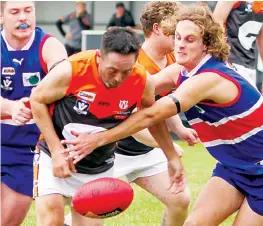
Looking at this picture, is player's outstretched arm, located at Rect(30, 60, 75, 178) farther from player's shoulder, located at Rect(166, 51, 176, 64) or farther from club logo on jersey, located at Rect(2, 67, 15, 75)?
player's shoulder, located at Rect(166, 51, 176, 64)

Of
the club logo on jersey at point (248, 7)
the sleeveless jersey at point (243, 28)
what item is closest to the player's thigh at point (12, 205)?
the sleeveless jersey at point (243, 28)

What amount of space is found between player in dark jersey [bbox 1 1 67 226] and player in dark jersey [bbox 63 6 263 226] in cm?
93

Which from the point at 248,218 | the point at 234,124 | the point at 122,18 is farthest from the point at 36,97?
the point at 122,18

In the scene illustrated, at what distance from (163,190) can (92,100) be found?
57.0 inches

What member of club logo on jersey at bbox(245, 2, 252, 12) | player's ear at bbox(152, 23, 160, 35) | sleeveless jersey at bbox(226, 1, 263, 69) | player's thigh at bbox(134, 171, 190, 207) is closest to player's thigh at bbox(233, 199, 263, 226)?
player's thigh at bbox(134, 171, 190, 207)

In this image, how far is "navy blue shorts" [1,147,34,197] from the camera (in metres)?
6.36

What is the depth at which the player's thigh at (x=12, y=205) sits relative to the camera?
20.8 feet

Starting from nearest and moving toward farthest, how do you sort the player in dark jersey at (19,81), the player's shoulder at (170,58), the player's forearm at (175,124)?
the player in dark jersey at (19,81) < the player's forearm at (175,124) < the player's shoulder at (170,58)

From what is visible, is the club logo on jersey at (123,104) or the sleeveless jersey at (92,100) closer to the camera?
the sleeveless jersey at (92,100)

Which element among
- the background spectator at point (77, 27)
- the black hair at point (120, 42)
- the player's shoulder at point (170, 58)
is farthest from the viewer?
the background spectator at point (77, 27)

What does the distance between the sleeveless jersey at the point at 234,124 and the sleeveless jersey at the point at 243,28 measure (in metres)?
3.30

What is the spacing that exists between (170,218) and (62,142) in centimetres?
163

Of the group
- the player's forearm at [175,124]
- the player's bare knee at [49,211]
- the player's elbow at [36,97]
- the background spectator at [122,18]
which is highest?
the player's elbow at [36,97]

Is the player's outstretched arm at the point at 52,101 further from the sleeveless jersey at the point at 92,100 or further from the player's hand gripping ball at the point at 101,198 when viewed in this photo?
the player's hand gripping ball at the point at 101,198
